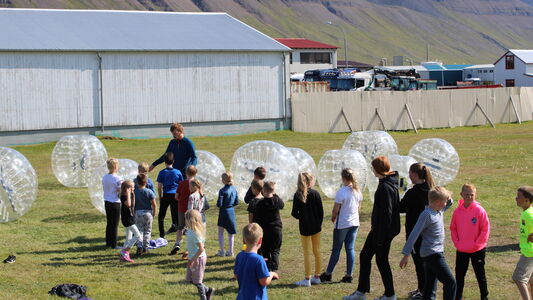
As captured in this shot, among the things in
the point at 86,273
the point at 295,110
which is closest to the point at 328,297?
the point at 86,273

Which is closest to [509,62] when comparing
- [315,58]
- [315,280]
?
[315,58]

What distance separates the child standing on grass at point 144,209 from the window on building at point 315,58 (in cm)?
7412

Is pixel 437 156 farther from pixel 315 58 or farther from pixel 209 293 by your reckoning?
pixel 315 58

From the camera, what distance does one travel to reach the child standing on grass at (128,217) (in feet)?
38.0

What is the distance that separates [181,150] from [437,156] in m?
7.01

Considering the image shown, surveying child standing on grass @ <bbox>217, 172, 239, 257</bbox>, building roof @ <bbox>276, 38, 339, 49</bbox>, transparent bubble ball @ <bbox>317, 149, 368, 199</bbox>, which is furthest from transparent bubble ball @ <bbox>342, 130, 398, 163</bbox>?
building roof @ <bbox>276, 38, 339, 49</bbox>

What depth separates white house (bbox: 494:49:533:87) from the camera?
75188 millimetres

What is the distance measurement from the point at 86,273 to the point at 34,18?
3043cm

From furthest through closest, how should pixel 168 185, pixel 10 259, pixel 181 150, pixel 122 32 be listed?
pixel 122 32 < pixel 181 150 < pixel 168 185 < pixel 10 259

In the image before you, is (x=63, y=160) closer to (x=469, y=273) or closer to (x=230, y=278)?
(x=230, y=278)

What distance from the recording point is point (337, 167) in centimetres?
1623

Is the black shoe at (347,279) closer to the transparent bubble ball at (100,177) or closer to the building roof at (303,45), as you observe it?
the transparent bubble ball at (100,177)

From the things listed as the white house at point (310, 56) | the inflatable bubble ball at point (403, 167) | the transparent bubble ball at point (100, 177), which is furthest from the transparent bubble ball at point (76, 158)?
the white house at point (310, 56)

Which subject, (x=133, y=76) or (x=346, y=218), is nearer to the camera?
(x=346, y=218)
